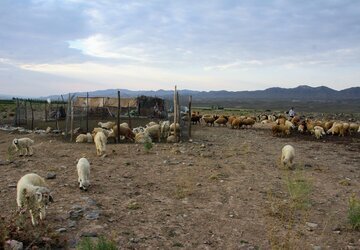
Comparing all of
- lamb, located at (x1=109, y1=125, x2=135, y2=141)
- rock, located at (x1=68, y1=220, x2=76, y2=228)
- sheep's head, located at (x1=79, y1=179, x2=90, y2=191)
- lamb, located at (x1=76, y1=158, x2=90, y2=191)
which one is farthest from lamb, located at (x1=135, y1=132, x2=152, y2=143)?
rock, located at (x1=68, y1=220, x2=76, y2=228)

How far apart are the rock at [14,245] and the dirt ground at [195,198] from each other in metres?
0.58

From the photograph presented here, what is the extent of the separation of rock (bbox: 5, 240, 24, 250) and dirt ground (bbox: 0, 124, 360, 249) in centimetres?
58

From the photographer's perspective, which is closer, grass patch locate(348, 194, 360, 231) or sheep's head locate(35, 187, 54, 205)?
sheep's head locate(35, 187, 54, 205)

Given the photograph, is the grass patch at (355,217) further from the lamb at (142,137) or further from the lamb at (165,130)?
the lamb at (165,130)

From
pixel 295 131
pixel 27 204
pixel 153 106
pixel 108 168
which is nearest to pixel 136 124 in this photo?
pixel 153 106

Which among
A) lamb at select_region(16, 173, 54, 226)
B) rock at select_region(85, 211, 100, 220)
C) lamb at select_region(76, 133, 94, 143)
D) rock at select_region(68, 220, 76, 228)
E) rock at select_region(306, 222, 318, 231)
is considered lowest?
rock at select_region(306, 222, 318, 231)

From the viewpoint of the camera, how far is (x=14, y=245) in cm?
608

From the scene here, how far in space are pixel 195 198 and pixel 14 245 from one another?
4481 mm

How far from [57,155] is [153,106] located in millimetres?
20871

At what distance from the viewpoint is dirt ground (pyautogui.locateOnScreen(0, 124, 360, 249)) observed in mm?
7305

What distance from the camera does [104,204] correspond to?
8.93m

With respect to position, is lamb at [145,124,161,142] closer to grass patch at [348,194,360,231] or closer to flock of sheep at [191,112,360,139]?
flock of sheep at [191,112,360,139]

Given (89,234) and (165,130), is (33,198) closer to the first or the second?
(89,234)

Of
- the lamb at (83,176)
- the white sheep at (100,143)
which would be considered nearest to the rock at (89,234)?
the lamb at (83,176)
